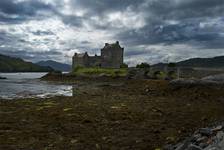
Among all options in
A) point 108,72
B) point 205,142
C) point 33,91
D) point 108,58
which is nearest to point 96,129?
point 205,142

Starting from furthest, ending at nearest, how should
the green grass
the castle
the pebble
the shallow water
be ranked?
the castle, the green grass, the shallow water, the pebble

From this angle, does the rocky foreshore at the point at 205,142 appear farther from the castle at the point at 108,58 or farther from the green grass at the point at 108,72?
the castle at the point at 108,58

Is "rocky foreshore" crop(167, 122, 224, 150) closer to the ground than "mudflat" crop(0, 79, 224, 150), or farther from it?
farther from it

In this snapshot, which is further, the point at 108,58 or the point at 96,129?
the point at 108,58

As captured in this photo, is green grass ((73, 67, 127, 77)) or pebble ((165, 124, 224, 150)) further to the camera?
green grass ((73, 67, 127, 77))

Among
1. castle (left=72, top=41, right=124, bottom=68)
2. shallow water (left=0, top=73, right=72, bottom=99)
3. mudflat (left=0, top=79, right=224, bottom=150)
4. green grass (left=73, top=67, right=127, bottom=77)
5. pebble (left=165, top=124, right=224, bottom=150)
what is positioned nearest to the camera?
pebble (left=165, top=124, right=224, bottom=150)

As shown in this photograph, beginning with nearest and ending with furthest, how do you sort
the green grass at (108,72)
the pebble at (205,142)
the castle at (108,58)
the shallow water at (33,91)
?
the pebble at (205,142)
the shallow water at (33,91)
the green grass at (108,72)
the castle at (108,58)

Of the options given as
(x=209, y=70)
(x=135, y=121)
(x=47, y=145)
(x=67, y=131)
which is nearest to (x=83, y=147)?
(x=47, y=145)

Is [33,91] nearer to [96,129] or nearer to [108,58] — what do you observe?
[96,129]

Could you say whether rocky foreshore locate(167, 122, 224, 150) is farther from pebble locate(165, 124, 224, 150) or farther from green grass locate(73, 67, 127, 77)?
green grass locate(73, 67, 127, 77)

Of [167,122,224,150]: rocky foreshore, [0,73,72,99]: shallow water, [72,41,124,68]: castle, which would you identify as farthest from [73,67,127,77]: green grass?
[167,122,224,150]: rocky foreshore

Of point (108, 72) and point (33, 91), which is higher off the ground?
point (108, 72)

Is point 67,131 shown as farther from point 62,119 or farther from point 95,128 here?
point 62,119

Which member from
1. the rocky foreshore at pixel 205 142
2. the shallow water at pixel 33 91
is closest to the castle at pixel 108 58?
the shallow water at pixel 33 91
